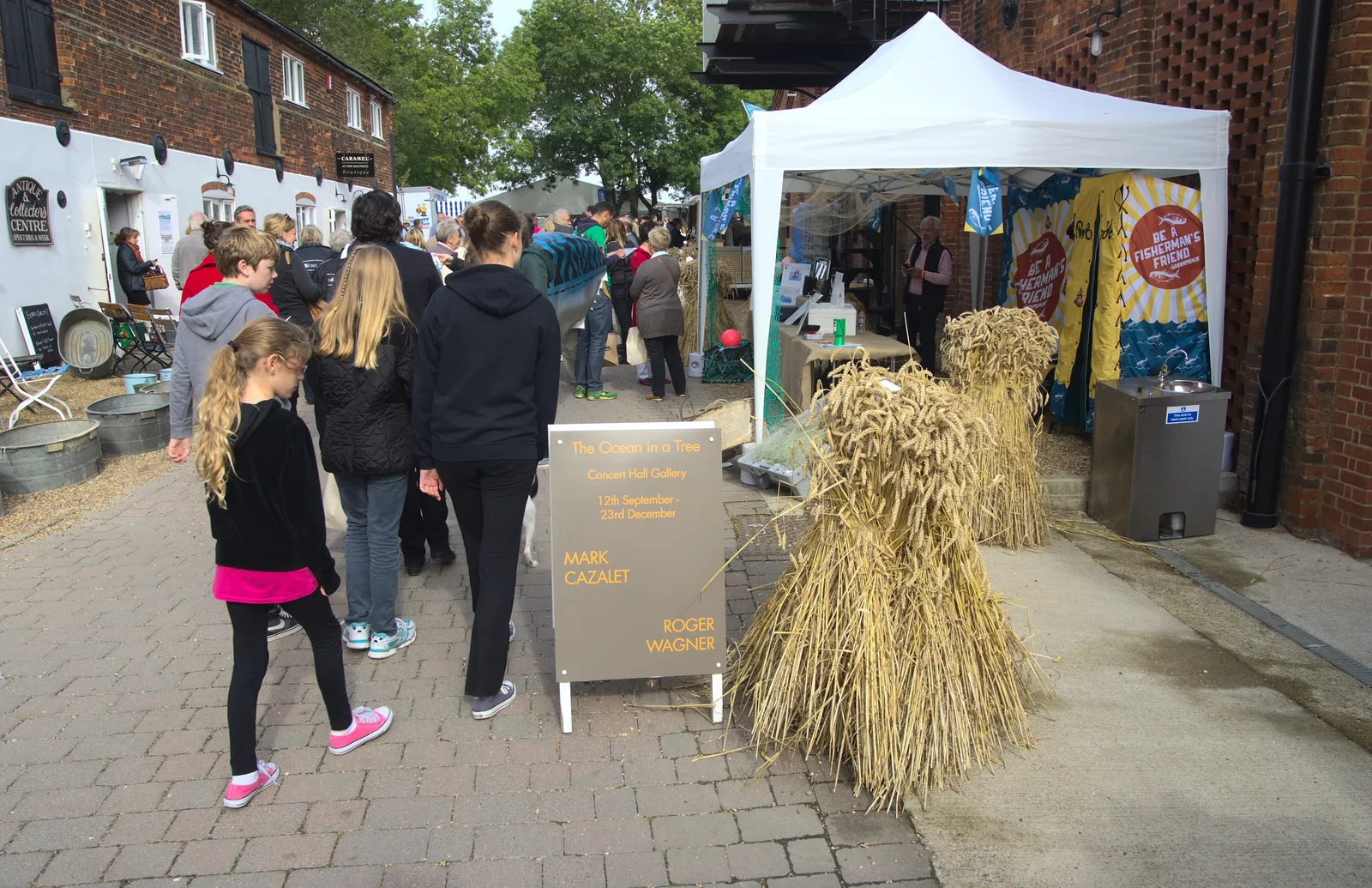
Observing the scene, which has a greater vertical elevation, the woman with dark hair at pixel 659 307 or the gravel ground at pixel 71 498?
the woman with dark hair at pixel 659 307

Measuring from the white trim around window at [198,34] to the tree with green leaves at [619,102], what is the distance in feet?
85.9

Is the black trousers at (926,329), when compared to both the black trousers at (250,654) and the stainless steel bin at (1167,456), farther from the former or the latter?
the black trousers at (250,654)

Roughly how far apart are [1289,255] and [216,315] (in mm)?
5929

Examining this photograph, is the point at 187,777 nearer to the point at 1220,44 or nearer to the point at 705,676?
the point at 705,676

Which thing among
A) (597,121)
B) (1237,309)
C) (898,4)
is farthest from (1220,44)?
(597,121)

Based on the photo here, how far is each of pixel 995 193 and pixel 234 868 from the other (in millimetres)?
6165

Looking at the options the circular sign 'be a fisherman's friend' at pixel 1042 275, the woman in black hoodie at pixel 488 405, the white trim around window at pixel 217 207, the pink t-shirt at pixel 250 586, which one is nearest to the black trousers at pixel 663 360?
the circular sign 'be a fisherman's friend' at pixel 1042 275

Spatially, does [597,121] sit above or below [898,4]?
above

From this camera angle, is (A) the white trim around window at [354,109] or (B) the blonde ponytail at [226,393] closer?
(B) the blonde ponytail at [226,393]

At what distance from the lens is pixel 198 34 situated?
17.8 meters

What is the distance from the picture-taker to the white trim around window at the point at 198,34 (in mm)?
17172

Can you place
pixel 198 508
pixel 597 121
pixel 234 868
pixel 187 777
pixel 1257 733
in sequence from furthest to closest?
pixel 597 121
pixel 198 508
pixel 1257 733
pixel 187 777
pixel 234 868

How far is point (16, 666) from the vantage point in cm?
437

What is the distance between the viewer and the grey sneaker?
386 cm
